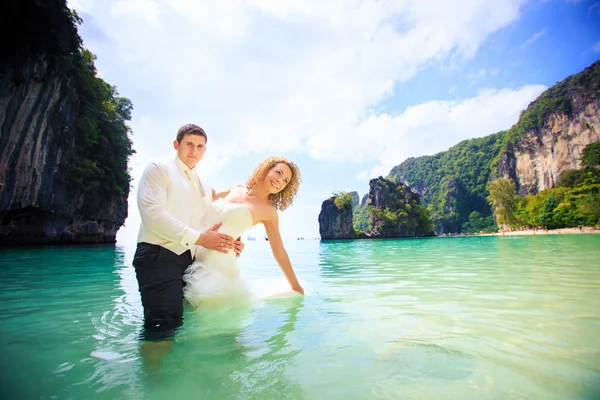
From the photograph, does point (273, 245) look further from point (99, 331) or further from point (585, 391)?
point (585, 391)

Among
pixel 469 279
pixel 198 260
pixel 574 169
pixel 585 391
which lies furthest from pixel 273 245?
pixel 574 169

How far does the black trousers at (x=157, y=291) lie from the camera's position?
2252mm

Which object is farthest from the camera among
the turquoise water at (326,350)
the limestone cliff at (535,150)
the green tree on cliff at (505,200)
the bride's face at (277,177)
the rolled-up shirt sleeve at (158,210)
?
the limestone cliff at (535,150)

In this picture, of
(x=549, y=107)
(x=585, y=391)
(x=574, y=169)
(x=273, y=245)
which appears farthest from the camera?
(x=549, y=107)

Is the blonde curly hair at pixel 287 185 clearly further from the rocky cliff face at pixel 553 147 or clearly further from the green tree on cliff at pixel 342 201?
the rocky cliff face at pixel 553 147

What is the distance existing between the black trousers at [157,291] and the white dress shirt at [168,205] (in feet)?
0.33

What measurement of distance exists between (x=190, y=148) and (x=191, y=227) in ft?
2.17

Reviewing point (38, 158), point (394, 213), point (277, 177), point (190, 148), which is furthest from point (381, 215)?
point (190, 148)

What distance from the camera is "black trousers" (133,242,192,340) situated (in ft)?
7.39

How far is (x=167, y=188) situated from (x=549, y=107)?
105678 millimetres

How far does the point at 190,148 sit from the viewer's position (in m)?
2.54

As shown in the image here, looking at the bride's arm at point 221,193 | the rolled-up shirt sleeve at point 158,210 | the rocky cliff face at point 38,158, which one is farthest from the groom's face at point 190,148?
the rocky cliff face at point 38,158

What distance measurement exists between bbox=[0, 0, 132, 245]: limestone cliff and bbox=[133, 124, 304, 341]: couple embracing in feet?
56.8

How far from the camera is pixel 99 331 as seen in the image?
2.67m
